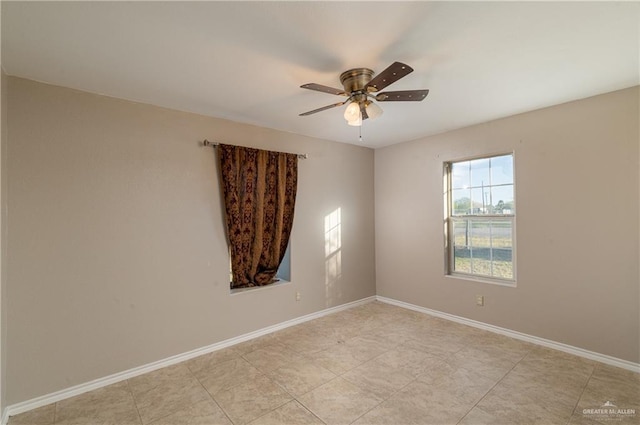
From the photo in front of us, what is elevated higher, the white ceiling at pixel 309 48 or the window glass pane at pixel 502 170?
the white ceiling at pixel 309 48

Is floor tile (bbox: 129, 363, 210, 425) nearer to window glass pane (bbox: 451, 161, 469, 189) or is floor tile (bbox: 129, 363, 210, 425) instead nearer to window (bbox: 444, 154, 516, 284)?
window (bbox: 444, 154, 516, 284)

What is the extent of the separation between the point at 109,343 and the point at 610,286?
14.9ft

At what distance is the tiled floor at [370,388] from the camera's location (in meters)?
2.04

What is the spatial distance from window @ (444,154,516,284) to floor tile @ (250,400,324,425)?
271 centimetres

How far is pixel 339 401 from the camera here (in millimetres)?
2205

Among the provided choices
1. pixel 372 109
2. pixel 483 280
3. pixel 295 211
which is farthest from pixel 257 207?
pixel 483 280

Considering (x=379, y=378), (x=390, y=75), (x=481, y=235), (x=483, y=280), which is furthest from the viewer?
(x=481, y=235)

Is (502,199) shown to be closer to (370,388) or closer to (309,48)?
(370,388)

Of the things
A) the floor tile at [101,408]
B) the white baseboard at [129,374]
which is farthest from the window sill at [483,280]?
the floor tile at [101,408]

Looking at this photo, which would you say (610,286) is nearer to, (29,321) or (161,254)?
(161,254)

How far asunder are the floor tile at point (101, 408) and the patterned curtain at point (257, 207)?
1353 mm

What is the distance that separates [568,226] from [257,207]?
10.8 feet

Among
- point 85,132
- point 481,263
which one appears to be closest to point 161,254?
point 85,132

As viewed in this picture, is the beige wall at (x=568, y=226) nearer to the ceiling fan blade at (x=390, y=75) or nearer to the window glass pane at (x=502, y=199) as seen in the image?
the window glass pane at (x=502, y=199)
